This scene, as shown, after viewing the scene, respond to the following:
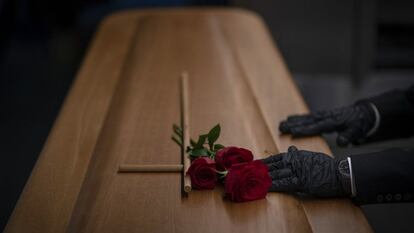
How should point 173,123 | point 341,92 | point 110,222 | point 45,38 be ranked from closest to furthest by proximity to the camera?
1. point 110,222
2. point 173,123
3. point 341,92
4. point 45,38

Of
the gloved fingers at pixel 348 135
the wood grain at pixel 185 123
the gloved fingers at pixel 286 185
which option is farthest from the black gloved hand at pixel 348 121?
the gloved fingers at pixel 286 185

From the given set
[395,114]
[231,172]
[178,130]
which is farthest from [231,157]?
[395,114]

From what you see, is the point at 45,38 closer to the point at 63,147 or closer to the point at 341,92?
the point at 341,92

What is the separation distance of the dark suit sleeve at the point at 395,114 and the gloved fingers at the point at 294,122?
243 millimetres

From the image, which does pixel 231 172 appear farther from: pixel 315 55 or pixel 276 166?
pixel 315 55

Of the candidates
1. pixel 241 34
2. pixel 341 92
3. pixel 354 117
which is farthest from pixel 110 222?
pixel 341 92

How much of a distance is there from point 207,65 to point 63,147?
2.63 feet

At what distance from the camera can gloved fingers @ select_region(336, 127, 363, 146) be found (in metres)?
2.39

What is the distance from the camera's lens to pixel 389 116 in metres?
2.40

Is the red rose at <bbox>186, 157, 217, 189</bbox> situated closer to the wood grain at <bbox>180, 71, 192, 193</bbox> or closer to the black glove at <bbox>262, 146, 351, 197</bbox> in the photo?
the wood grain at <bbox>180, 71, 192, 193</bbox>

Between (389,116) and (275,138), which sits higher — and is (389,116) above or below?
above

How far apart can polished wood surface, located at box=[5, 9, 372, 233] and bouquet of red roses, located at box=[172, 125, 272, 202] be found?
0.03 m

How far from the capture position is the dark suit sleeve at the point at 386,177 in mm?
1881

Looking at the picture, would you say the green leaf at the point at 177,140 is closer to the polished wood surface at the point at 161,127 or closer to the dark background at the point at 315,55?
the polished wood surface at the point at 161,127
